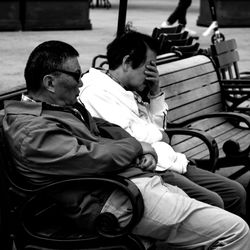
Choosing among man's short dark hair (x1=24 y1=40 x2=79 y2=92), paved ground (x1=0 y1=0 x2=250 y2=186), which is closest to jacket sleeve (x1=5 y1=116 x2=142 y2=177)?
man's short dark hair (x1=24 y1=40 x2=79 y2=92)

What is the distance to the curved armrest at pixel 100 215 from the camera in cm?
321

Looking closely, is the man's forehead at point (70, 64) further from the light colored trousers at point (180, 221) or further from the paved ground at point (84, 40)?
the paved ground at point (84, 40)

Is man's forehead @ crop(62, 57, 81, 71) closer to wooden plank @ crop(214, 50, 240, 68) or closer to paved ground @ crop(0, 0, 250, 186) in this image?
paved ground @ crop(0, 0, 250, 186)

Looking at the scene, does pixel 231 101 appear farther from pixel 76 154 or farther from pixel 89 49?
pixel 89 49

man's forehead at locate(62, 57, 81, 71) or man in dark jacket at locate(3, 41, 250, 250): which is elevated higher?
man's forehead at locate(62, 57, 81, 71)

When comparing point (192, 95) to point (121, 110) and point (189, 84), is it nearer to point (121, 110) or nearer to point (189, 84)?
point (189, 84)

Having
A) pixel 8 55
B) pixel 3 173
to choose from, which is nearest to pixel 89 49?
pixel 8 55

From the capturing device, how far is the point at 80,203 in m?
3.25

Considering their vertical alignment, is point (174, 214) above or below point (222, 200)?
above

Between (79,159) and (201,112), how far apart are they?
2841 millimetres

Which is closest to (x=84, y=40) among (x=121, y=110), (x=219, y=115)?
(x=219, y=115)

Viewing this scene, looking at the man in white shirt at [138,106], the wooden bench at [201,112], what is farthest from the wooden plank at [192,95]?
the man in white shirt at [138,106]

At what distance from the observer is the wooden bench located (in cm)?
521

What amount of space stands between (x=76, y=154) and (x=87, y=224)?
1.16 feet
